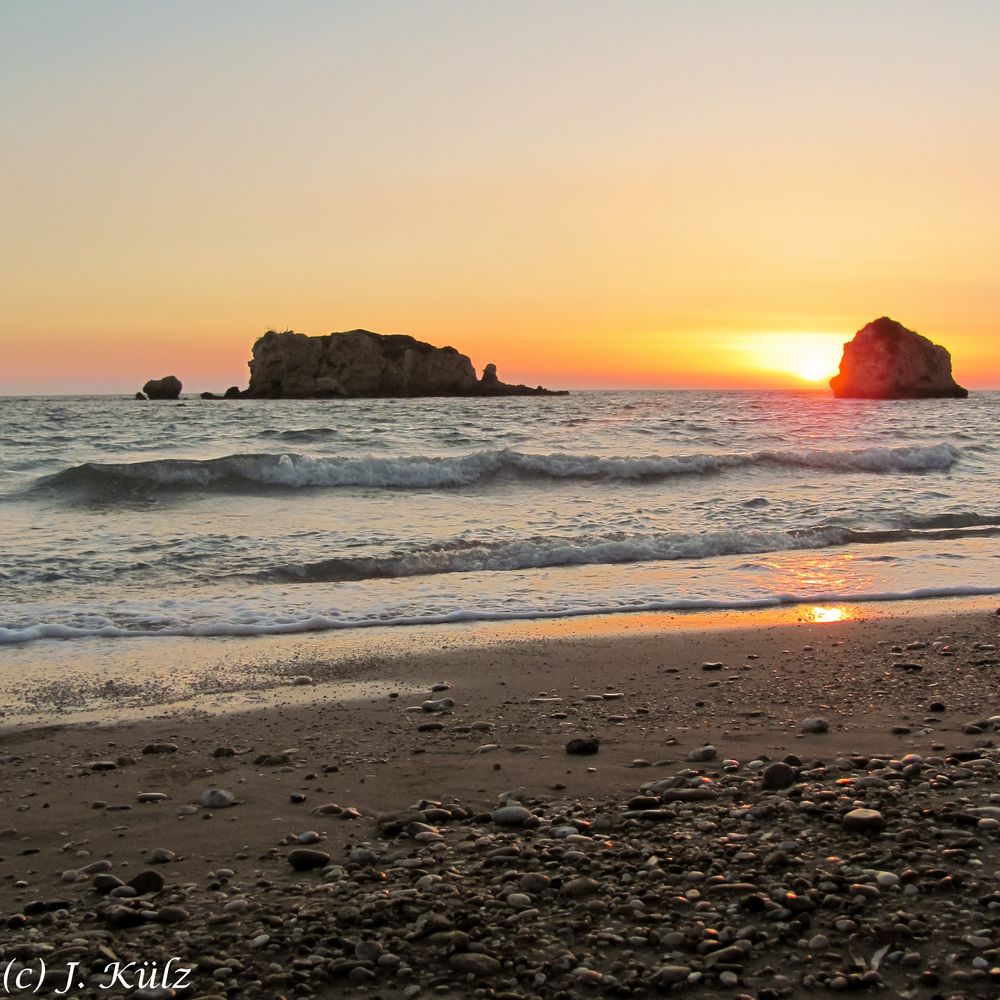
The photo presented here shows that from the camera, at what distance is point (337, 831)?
151 inches

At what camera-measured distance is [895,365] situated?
77750mm

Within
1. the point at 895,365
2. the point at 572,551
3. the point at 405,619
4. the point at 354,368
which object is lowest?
the point at 405,619

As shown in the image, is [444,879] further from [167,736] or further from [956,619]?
[956,619]

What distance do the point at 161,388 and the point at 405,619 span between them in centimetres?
8566

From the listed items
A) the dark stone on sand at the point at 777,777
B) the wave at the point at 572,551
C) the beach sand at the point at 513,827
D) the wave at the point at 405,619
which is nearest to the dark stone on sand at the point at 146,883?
the beach sand at the point at 513,827

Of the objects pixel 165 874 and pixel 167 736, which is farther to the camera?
pixel 167 736

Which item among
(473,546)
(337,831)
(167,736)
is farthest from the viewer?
(473,546)

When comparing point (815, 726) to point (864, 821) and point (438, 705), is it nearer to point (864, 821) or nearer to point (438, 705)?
point (864, 821)

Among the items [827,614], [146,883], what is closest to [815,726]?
[146,883]

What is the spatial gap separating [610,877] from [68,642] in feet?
18.4

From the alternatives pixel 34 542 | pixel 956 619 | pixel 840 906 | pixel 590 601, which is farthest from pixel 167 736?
pixel 34 542

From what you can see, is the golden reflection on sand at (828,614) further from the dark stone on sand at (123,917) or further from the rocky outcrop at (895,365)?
the rocky outcrop at (895,365)

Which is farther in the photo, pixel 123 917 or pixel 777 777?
pixel 777 777

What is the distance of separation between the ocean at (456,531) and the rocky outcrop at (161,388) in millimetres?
64381
